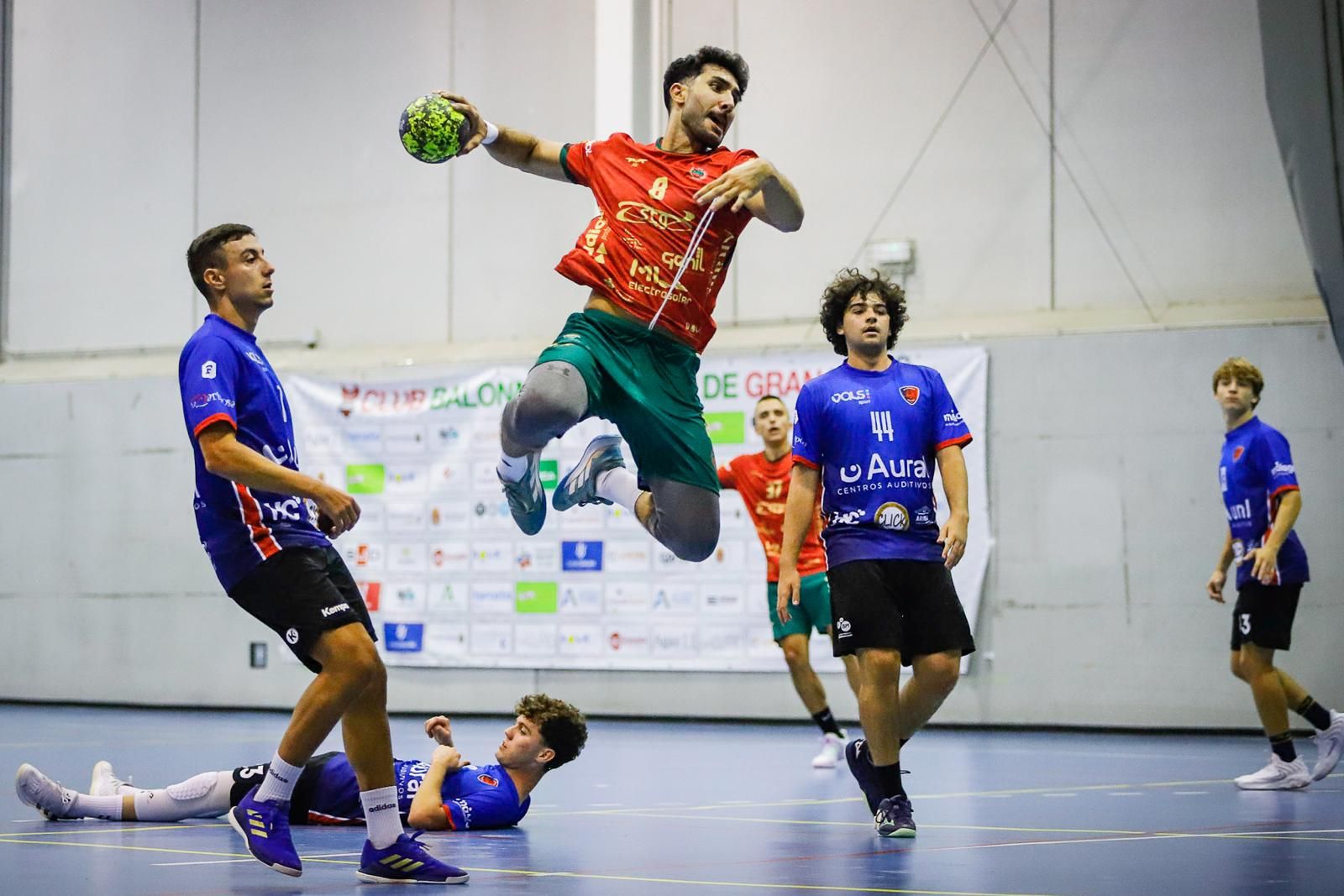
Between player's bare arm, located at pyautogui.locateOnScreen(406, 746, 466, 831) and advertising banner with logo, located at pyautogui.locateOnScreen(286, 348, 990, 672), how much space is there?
729 cm

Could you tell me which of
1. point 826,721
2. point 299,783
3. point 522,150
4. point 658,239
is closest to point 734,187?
point 658,239

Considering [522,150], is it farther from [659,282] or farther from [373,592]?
[373,592]

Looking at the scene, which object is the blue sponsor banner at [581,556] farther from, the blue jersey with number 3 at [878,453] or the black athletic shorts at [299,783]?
the blue jersey with number 3 at [878,453]

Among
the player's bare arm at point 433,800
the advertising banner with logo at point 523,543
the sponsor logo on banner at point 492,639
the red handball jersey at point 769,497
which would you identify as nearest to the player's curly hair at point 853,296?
the player's bare arm at point 433,800

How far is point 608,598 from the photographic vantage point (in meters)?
14.6

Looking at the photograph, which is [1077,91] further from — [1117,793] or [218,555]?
[218,555]

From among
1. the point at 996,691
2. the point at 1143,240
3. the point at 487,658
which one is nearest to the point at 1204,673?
the point at 996,691

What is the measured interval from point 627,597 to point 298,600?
9364 millimetres

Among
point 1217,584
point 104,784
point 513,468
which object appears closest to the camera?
point 513,468

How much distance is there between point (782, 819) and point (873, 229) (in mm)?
7901

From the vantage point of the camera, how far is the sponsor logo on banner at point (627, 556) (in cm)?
1447

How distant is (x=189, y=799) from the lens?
272 inches

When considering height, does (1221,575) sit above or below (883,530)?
below

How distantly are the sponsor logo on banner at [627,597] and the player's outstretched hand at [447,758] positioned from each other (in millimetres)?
7648
